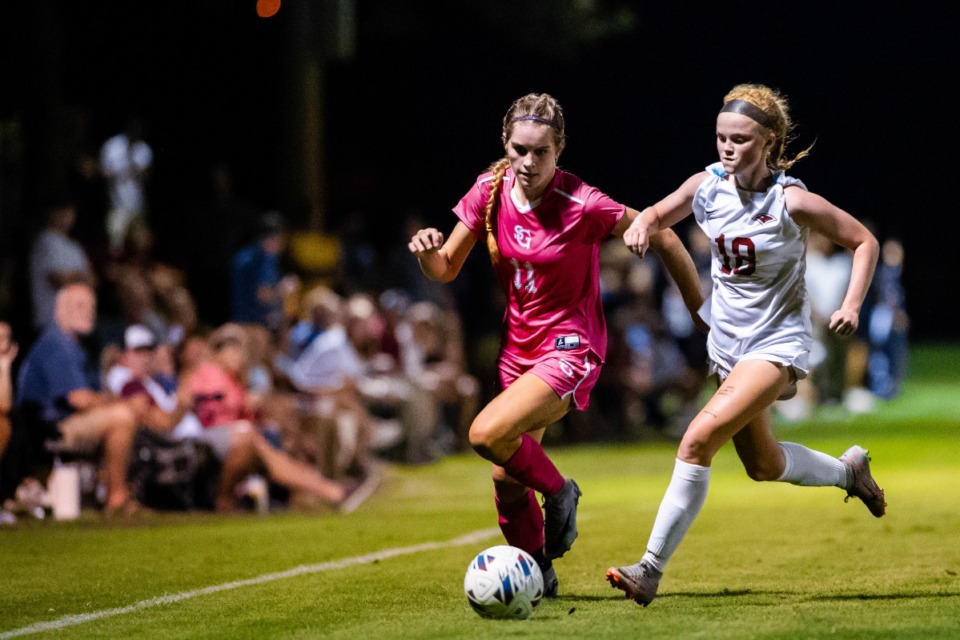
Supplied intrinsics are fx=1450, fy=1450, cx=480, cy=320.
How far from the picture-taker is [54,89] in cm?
1761

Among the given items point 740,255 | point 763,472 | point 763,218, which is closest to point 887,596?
point 763,472

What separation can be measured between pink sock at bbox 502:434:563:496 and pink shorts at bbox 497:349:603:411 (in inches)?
11.0

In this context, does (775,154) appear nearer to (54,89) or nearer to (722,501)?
(722,501)

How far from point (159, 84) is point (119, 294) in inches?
432

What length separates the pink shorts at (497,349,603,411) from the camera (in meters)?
6.70

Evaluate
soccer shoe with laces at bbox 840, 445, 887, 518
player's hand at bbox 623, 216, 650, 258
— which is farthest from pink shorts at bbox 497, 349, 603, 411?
soccer shoe with laces at bbox 840, 445, 887, 518

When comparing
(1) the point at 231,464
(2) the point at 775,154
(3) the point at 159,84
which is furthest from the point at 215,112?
(2) the point at 775,154

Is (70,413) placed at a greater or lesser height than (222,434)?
greater

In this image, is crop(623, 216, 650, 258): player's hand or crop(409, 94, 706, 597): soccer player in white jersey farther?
crop(409, 94, 706, 597): soccer player in white jersey

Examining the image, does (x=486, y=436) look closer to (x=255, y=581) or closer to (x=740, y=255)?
(x=740, y=255)

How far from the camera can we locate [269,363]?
12836mm

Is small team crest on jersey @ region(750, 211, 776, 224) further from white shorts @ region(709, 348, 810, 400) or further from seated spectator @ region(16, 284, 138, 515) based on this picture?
seated spectator @ region(16, 284, 138, 515)

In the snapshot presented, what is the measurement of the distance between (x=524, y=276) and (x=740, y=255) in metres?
1.02

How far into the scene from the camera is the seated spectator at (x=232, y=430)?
11102 mm
